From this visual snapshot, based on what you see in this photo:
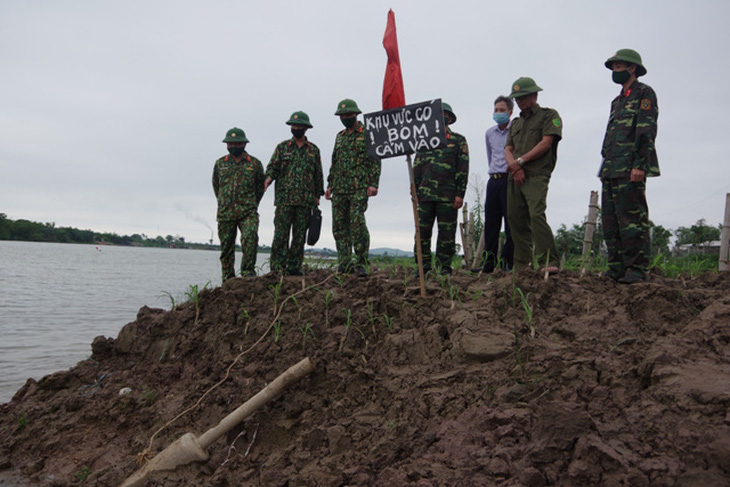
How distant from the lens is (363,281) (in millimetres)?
4805

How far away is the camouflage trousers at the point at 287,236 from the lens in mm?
6039

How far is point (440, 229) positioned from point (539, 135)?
1.38m

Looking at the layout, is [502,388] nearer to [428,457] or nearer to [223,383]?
[428,457]

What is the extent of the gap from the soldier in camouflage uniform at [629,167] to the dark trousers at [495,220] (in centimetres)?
128

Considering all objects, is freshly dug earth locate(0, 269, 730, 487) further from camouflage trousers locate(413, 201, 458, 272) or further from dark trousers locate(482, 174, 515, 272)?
dark trousers locate(482, 174, 515, 272)

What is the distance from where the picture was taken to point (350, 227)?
5.77m

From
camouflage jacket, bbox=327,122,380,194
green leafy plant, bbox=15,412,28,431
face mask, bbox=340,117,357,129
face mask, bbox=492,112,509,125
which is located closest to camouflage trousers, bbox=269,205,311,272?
camouflage jacket, bbox=327,122,380,194

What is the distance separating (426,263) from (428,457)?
304 cm

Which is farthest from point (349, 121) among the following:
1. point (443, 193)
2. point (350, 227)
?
point (443, 193)

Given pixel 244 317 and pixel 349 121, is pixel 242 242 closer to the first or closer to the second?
pixel 244 317

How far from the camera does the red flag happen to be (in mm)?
4582

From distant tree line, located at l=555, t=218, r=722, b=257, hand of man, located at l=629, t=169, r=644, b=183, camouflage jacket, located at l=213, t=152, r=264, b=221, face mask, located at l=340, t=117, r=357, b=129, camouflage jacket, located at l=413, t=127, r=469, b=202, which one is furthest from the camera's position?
distant tree line, located at l=555, t=218, r=722, b=257

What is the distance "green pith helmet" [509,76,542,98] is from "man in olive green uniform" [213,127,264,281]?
10.6 feet

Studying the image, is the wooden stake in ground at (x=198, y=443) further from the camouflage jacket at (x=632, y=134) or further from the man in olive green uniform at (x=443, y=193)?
the camouflage jacket at (x=632, y=134)
